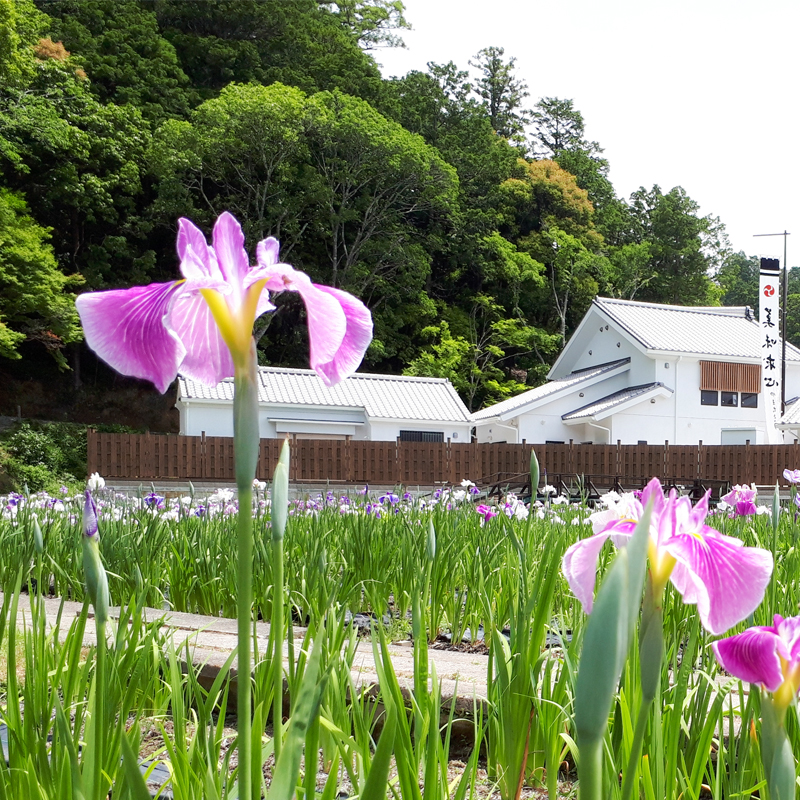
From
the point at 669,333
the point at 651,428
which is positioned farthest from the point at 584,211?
the point at 651,428

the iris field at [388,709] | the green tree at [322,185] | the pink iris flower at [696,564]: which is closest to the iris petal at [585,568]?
the pink iris flower at [696,564]

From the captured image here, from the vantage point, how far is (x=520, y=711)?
167 cm

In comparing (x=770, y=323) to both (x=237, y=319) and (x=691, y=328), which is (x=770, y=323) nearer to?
(x=691, y=328)

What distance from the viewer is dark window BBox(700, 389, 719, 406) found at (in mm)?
25797

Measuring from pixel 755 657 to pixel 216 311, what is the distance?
59 cm

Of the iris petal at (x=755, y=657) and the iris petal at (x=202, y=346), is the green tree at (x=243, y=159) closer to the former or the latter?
the iris petal at (x=202, y=346)

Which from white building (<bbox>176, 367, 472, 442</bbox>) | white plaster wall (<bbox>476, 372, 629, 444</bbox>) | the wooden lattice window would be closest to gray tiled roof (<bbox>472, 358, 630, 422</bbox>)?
white plaster wall (<bbox>476, 372, 629, 444</bbox>)

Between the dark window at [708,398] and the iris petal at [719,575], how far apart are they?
26.7 metres

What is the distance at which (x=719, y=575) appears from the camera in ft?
2.58

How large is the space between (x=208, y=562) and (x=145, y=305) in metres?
3.14

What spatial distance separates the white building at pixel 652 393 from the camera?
25.2 meters

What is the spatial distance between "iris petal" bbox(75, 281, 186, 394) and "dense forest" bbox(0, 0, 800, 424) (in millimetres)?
21506

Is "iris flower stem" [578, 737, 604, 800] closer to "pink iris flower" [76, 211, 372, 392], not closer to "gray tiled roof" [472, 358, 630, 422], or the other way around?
"pink iris flower" [76, 211, 372, 392]

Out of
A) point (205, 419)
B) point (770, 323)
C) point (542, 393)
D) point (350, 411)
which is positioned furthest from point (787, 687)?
point (542, 393)
